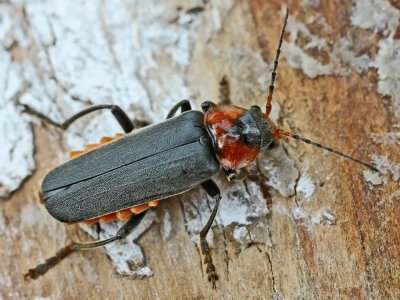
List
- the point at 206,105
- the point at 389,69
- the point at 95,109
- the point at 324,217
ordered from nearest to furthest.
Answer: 1. the point at 324,217
2. the point at 389,69
3. the point at 206,105
4. the point at 95,109

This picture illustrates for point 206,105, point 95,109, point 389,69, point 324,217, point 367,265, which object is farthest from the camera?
point 95,109

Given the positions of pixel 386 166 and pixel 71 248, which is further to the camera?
pixel 71 248

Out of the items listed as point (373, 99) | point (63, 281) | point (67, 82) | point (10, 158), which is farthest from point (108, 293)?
point (373, 99)

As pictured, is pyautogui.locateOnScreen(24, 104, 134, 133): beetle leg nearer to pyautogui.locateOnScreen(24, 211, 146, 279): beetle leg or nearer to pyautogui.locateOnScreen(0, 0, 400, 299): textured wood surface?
pyautogui.locateOnScreen(0, 0, 400, 299): textured wood surface

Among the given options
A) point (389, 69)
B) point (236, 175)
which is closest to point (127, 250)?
point (236, 175)

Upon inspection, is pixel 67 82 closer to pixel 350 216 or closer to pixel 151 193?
pixel 151 193

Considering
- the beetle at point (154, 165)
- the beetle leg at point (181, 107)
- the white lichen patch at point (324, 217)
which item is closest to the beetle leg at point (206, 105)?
the beetle at point (154, 165)

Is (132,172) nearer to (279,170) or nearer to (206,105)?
(206,105)
